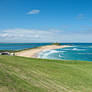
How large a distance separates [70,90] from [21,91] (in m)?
3.61

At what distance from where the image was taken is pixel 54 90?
24.8ft

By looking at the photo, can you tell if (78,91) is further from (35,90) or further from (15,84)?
(15,84)

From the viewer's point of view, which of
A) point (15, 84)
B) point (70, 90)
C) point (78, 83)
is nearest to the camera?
point (15, 84)

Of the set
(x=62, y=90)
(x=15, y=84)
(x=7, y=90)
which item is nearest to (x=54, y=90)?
(x=62, y=90)

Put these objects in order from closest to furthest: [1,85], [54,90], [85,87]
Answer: [1,85]
[54,90]
[85,87]

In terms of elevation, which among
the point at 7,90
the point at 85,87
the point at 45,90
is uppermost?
the point at 7,90

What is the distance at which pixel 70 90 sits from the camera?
8.26 m

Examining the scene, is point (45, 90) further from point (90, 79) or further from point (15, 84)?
point (90, 79)

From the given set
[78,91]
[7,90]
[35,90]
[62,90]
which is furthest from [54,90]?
[7,90]

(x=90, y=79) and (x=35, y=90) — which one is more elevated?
(x=35, y=90)

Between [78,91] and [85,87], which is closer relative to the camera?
[78,91]

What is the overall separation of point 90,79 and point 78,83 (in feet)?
6.11

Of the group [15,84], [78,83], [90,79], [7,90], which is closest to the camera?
[7,90]

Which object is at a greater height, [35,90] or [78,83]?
[35,90]
